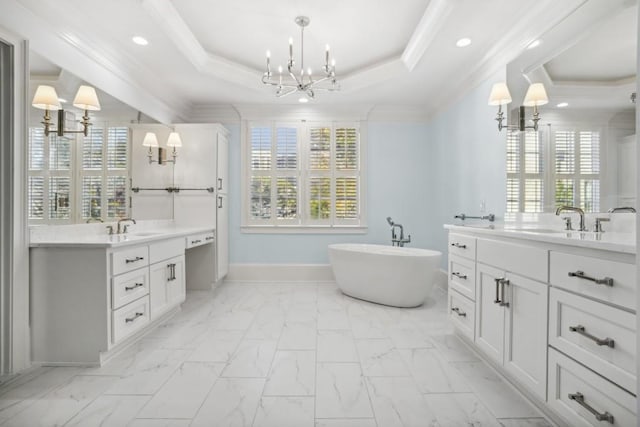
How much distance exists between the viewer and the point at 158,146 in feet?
12.4

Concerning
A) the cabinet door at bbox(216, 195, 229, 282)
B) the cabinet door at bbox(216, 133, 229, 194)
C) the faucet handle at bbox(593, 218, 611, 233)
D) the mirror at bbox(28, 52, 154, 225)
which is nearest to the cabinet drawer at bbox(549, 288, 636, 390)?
the faucet handle at bbox(593, 218, 611, 233)

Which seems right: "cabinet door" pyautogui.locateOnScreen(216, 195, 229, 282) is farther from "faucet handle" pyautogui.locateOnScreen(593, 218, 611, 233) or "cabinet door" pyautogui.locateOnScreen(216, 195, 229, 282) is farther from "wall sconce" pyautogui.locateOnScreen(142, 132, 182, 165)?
"faucet handle" pyautogui.locateOnScreen(593, 218, 611, 233)

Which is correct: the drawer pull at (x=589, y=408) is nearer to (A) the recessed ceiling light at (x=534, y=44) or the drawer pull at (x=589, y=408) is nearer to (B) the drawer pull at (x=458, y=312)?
(B) the drawer pull at (x=458, y=312)

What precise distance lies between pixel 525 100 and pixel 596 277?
1.81 metres

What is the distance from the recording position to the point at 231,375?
1947mm

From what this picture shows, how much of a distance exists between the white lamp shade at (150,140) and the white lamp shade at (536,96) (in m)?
3.63

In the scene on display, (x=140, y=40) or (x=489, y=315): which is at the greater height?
(x=140, y=40)

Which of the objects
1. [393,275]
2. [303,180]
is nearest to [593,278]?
[393,275]

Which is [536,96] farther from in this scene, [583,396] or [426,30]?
[583,396]

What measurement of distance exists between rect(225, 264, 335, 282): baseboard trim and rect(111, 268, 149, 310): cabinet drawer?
2.04m

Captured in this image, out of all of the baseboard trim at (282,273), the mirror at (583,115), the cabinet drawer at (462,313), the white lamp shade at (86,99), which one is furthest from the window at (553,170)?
the white lamp shade at (86,99)

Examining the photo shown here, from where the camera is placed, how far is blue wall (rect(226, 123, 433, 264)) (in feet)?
14.8

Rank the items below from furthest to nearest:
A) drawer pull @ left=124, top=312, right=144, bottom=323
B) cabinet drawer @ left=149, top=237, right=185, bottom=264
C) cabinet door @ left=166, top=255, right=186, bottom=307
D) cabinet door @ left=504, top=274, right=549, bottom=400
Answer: cabinet door @ left=166, top=255, right=186, bottom=307 < cabinet drawer @ left=149, top=237, right=185, bottom=264 < drawer pull @ left=124, top=312, right=144, bottom=323 < cabinet door @ left=504, top=274, right=549, bottom=400

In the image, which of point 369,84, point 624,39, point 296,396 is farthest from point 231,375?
point 369,84
